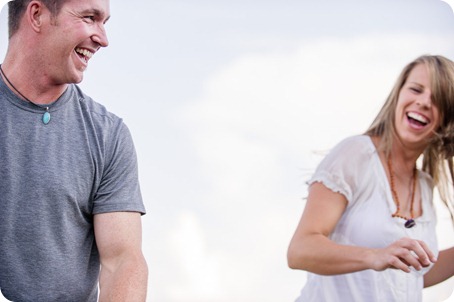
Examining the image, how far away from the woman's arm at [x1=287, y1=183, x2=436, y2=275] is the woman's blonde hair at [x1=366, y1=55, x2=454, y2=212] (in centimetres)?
14

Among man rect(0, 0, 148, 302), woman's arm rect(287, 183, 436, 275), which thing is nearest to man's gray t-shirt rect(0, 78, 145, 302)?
man rect(0, 0, 148, 302)

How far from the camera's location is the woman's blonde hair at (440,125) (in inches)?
50.1

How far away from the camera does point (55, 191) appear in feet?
3.56

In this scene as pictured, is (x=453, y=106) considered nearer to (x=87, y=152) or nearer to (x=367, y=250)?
(x=367, y=250)

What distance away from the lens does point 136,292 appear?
42.4 inches

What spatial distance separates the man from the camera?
1086 millimetres

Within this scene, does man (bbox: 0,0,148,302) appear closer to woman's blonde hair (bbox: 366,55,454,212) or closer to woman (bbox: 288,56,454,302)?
woman (bbox: 288,56,454,302)

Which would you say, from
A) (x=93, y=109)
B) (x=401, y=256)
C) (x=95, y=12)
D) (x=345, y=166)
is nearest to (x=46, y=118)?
(x=93, y=109)

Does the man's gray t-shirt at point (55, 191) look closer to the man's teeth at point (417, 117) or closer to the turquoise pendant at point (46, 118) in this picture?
the turquoise pendant at point (46, 118)

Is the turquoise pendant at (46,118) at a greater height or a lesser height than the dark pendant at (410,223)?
greater

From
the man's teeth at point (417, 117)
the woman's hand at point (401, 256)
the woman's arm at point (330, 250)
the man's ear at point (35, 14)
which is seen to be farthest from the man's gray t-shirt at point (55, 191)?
the man's teeth at point (417, 117)

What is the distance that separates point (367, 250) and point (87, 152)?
53cm

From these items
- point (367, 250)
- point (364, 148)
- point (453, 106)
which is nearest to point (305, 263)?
point (367, 250)

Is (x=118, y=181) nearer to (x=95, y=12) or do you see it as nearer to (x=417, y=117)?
(x=95, y=12)
